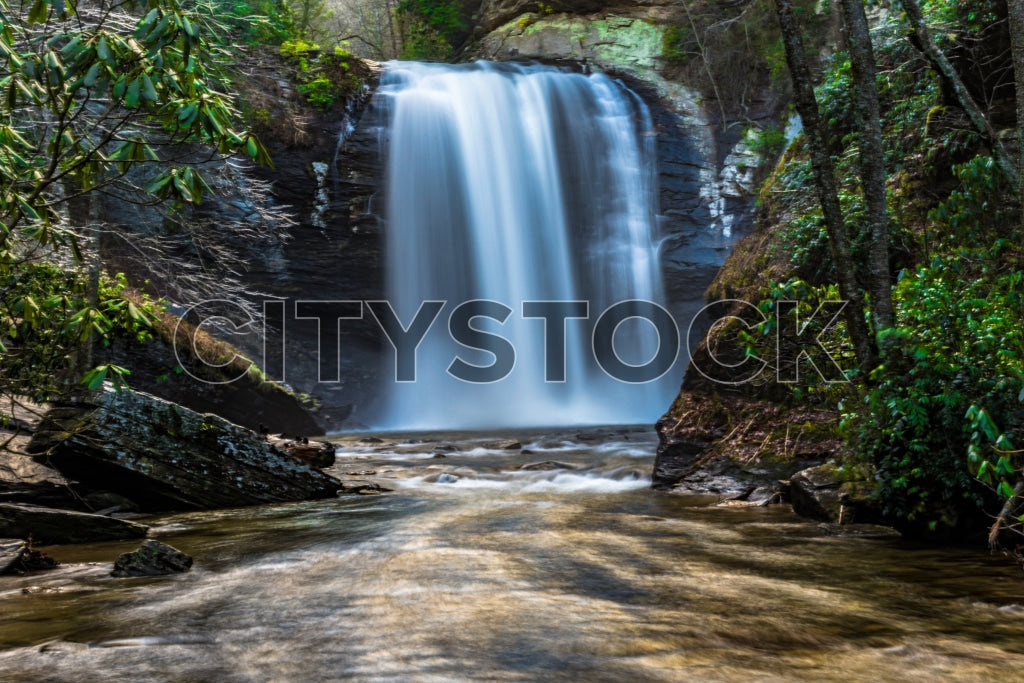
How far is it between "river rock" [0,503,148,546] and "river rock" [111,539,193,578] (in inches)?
47.6

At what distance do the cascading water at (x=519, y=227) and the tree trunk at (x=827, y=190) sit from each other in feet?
47.5

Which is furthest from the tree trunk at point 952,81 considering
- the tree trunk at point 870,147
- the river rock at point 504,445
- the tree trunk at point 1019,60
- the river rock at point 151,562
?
the river rock at point 504,445

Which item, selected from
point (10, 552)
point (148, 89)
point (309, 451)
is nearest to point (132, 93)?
point (148, 89)

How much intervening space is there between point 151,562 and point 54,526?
1515mm

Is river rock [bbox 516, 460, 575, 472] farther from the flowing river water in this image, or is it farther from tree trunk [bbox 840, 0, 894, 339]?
tree trunk [bbox 840, 0, 894, 339]

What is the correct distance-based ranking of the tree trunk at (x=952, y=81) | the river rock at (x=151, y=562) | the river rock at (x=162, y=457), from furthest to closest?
the river rock at (x=162, y=457)
the tree trunk at (x=952, y=81)
the river rock at (x=151, y=562)

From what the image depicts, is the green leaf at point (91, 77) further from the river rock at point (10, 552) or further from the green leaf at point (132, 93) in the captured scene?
the river rock at point (10, 552)

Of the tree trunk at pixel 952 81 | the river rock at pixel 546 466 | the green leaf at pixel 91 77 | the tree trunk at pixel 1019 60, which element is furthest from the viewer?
the river rock at pixel 546 466

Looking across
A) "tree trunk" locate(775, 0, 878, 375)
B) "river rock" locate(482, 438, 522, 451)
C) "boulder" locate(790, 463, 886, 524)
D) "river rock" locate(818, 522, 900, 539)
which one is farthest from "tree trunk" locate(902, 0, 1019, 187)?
"river rock" locate(482, 438, 522, 451)

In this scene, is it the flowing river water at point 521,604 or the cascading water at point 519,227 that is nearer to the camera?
the flowing river water at point 521,604

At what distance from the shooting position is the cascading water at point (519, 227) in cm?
2167

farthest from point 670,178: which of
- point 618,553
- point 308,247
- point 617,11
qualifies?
point 618,553

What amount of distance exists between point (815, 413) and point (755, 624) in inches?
203

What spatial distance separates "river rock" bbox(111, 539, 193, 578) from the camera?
4910mm
